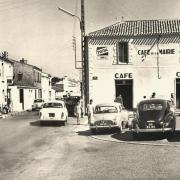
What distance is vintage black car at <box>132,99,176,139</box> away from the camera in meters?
21.3

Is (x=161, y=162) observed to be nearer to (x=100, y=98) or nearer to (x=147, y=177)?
(x=147, y=177)

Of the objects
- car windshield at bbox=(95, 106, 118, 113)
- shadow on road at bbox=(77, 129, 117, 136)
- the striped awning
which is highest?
the striped awning

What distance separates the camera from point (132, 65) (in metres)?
42.1

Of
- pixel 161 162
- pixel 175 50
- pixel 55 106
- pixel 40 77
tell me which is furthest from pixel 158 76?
pixel 40 77

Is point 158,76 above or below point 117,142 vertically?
above

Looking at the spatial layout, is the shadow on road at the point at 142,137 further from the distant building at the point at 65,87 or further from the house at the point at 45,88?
the distant building at the point at 65,87

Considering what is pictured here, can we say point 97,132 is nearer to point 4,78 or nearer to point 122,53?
point 122,53

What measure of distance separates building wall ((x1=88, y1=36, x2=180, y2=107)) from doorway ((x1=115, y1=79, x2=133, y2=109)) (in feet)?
1.18

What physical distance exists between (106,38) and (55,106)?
39.9ft

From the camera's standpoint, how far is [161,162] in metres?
14.7

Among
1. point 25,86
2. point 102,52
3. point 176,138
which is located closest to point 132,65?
point 102,52

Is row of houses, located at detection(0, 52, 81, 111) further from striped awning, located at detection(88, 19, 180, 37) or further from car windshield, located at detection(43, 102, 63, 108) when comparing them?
car windshield, located at detection(43, 102, 63, 108)

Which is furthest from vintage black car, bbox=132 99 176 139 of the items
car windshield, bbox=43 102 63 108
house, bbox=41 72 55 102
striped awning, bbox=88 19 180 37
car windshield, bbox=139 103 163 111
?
house, bbox=41 72 55 102

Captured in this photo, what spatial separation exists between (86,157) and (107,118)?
26.8 feet
